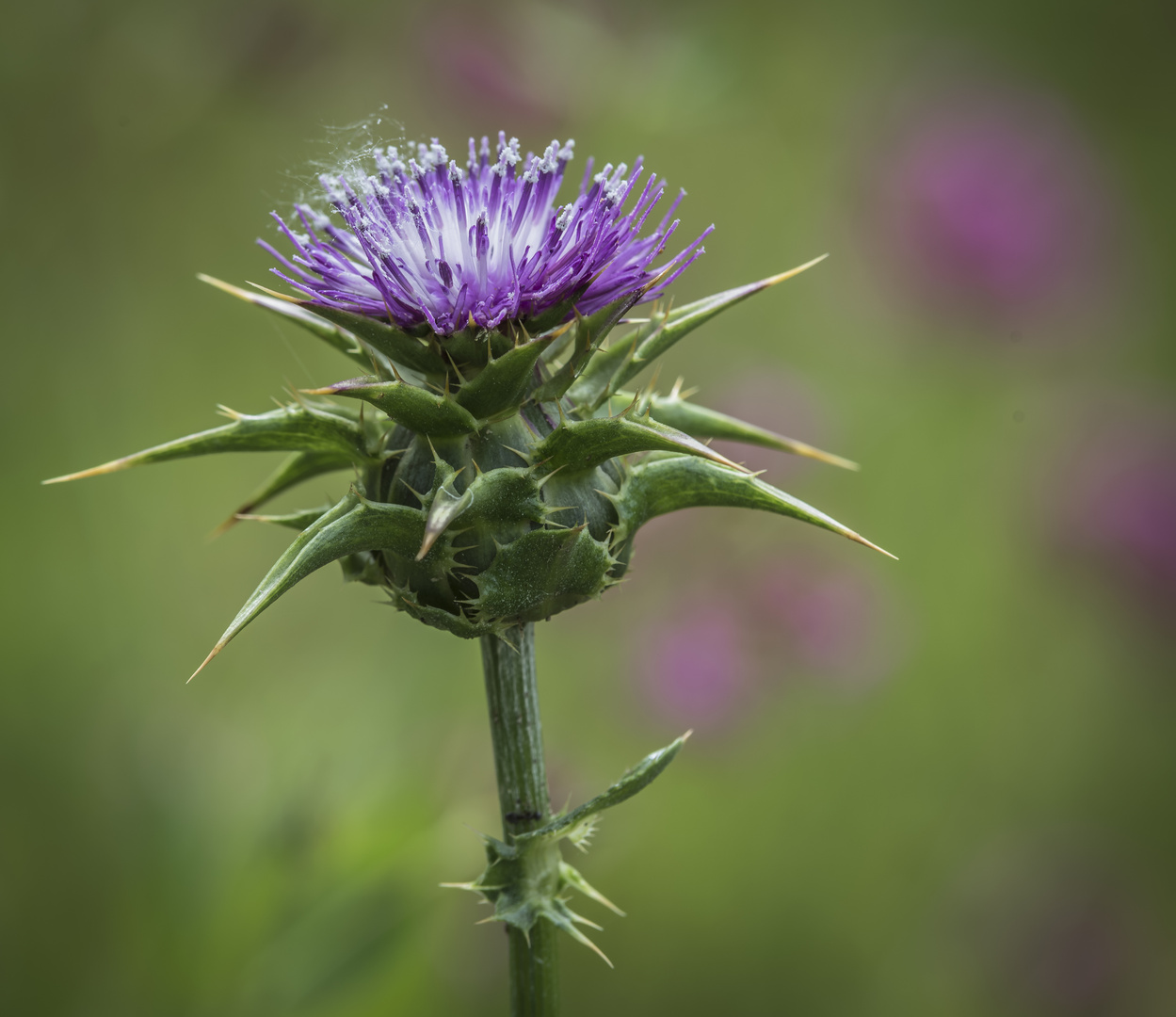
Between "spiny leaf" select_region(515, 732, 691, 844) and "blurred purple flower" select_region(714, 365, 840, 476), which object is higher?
"blurred purple flower" select_region(714, 365, 840, 476)

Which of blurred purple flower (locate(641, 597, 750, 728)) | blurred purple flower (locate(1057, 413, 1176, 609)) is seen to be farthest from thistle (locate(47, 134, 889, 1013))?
blurred purple flower (locate(1057, 413, 1176, 609))

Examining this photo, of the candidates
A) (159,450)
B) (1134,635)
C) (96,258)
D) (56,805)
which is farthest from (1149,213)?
(56,805)

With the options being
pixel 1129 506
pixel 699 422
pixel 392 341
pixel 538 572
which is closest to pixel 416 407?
pixel 392 341

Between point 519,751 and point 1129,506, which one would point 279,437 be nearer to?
point 519,751

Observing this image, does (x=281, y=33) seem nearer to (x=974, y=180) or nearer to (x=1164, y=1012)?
(x=974, y=180)

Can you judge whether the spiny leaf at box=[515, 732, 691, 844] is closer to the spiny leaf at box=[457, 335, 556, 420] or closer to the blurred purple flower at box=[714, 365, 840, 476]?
the spiny leaf at box=[457, 335, 556, 420]
